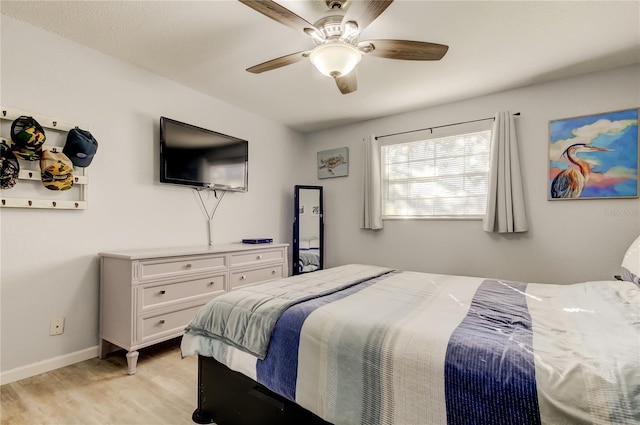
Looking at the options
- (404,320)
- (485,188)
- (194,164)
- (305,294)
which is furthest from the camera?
(485,188)

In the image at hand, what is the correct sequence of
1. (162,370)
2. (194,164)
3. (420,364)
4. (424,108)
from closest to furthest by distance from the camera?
(420,364) → (162,370) → (194,164) → (424,108)

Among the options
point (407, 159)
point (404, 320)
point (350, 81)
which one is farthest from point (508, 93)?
point (404, 320)

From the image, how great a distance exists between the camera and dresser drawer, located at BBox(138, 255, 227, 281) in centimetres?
220

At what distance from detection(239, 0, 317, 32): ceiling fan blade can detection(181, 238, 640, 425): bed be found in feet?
4.81

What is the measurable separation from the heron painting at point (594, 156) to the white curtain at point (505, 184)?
29 cm

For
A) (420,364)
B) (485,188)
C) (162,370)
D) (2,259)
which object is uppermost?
(485,188)

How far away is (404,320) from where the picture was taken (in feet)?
3.83

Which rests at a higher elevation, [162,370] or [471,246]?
[471,246]

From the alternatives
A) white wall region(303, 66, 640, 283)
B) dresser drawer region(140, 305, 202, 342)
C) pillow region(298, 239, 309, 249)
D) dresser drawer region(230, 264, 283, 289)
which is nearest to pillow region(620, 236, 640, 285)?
white wall region(303, 66, 640, 283)

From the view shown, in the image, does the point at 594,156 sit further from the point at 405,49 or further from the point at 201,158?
the point at 201,158

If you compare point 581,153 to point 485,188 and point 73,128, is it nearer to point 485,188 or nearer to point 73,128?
point 485,188

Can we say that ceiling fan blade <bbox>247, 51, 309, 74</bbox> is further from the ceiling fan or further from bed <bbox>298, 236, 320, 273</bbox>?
bed <bbox>298, 236, 320, 273</bbox>

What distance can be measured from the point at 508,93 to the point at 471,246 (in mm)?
1652

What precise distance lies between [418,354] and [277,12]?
1.72m
